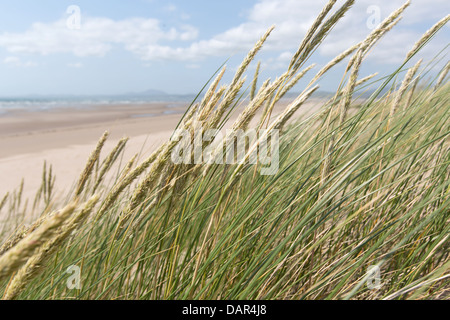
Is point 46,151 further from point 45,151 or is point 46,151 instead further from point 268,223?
point 268,223

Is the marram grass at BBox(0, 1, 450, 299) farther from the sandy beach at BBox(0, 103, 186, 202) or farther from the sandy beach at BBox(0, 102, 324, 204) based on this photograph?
the sandy beach at BBox(0, 103, 186, 202)

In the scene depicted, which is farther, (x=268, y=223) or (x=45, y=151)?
(x=45, y=151)

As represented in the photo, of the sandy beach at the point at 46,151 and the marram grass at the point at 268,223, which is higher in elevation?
the marram grass at the point at 268,223

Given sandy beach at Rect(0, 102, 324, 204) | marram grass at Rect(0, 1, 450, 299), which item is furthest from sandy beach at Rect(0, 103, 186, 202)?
marram grass at Rect(0, 1, 450, 299)

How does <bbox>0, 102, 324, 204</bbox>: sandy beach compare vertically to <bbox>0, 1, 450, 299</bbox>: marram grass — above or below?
below

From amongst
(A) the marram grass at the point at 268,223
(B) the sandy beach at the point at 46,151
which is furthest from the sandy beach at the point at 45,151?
(A) the marram grass at the point at 268,223

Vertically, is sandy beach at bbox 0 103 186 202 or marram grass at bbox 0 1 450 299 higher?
marram grass at bbox 0 1 450 299

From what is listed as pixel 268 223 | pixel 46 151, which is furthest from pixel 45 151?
pixel 268 223

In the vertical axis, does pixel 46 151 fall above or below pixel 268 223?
below

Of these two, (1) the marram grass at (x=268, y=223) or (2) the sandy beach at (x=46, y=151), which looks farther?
(2) the sandy beach at (x=46, y=151)

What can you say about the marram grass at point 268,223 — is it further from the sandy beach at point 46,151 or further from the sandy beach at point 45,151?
the sandy beach at point 45,151

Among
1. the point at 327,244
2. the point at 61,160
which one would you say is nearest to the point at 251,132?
the point at 327,244

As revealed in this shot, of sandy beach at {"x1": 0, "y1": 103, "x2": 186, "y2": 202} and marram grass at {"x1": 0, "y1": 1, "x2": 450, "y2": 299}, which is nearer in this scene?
marram grass at {"x1": 0, "y1": 1, "x2": 450, "y2": 299}

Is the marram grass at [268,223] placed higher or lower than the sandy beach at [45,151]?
higher
